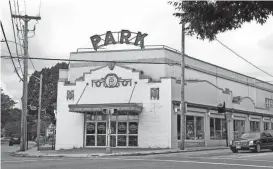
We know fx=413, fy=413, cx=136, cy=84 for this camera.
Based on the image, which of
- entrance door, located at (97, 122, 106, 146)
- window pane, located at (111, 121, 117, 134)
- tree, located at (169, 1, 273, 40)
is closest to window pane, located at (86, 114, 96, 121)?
entrance door, located at (97, 122, 106, 146)

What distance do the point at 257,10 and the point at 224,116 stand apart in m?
31.3

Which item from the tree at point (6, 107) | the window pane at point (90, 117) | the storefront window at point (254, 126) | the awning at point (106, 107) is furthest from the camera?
the tree at point (6, 107)

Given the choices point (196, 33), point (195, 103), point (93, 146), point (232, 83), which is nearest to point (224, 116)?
point (195, 103)

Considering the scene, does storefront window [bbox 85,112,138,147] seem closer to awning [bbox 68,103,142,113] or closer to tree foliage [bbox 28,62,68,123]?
awning [bbox 68,103,142,113]

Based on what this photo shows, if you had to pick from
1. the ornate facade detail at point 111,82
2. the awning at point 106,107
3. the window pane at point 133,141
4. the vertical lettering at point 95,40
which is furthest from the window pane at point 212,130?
the vertical lettering at point 95,40

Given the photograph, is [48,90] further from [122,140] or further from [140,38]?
[122,140]

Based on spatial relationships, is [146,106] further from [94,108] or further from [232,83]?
[232,83]

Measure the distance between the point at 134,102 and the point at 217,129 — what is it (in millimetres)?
9679

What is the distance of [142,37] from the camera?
33906mm

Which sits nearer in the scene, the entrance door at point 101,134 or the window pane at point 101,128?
the entrance door at point 101,134

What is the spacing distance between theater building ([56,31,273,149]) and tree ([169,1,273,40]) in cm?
2086

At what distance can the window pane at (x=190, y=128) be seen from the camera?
107 feet

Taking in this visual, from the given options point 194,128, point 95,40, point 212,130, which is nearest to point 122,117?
point 194,128

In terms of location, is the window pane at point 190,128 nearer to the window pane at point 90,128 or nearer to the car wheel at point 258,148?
the window pane at point 90,128
